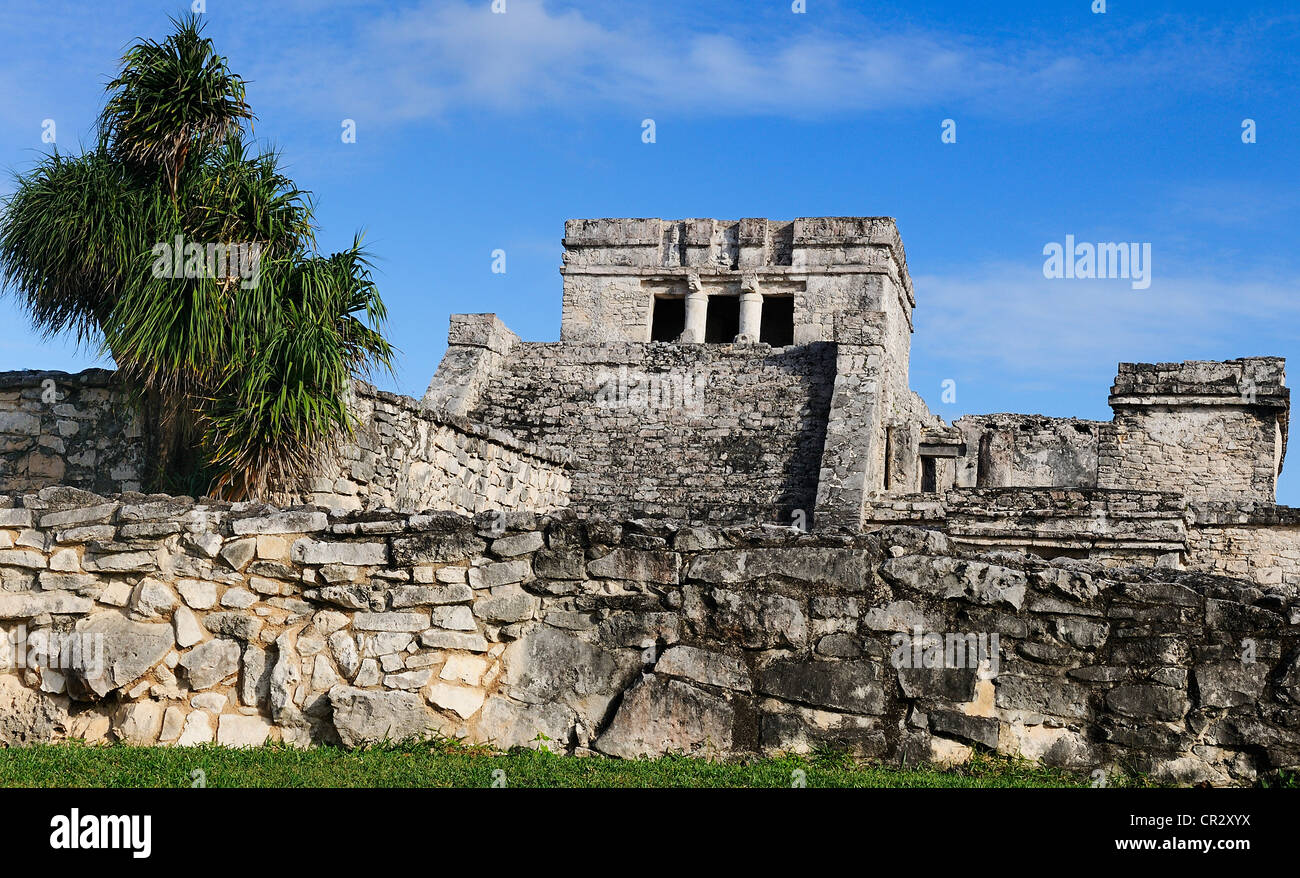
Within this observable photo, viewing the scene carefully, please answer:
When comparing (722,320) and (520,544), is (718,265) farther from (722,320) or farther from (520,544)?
(520,544)

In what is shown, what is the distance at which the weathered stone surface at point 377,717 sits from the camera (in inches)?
223

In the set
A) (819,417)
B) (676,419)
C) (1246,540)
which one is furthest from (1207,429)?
(676,419)

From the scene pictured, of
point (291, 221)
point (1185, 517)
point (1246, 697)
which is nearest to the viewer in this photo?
point (1246, 697)

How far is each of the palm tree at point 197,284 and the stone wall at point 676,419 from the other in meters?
4.47

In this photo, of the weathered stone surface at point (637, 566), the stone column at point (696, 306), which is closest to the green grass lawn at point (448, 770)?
the weathered stone surface at point (637, 566)

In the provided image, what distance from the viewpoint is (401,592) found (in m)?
5.83

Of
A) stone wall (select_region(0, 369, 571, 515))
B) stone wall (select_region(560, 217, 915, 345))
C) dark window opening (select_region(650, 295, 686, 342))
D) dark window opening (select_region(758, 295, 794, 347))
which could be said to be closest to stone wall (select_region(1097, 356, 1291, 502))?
stone wall (select_region(560, 217, 915, 345))

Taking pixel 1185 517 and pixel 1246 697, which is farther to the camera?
pixel 1185 517

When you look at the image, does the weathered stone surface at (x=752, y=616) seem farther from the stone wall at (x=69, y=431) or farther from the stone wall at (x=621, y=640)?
the stone wall at (x=69, y=431)

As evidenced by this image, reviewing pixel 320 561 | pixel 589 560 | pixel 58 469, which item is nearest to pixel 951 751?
pixel 589 560

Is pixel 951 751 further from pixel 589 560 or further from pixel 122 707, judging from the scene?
pixel 122 707

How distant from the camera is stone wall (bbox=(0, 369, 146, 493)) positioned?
10.2 m

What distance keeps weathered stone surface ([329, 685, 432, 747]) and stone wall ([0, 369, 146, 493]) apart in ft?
17.2

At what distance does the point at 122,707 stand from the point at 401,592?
4.70 feet
